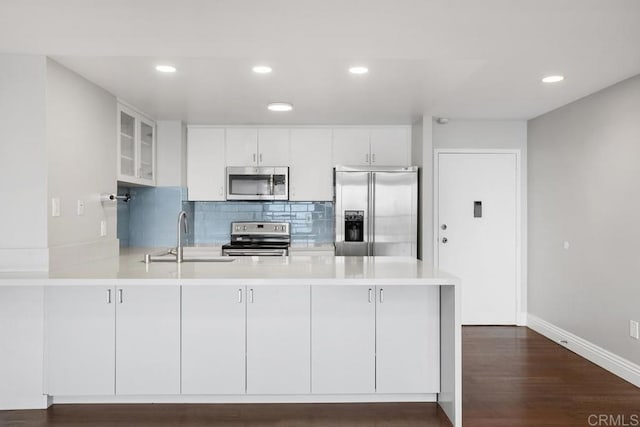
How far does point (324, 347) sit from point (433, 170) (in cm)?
285

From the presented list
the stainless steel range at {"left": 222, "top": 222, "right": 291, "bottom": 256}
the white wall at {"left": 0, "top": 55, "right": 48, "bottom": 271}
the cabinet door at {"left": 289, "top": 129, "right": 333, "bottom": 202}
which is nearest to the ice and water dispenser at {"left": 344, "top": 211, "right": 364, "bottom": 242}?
the cabinet door at {"left": 289, "top": 129, "right": 333, "bottom": 202}

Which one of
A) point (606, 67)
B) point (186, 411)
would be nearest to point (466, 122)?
point (606, 67)

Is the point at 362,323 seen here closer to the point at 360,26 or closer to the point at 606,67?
the point at 360,26

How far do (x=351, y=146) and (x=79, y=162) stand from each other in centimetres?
281

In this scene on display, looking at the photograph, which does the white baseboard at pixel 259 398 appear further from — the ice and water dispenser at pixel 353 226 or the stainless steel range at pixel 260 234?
the stainless steel range at pixel 260 234

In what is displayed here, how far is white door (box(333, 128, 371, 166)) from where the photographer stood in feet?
17.7

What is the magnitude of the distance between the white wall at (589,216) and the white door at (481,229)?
8.8 inches

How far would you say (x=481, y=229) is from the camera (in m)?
5.36

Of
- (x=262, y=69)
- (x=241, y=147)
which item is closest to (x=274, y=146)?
(x=241, y=147)

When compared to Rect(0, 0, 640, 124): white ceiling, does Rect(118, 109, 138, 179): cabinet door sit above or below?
below

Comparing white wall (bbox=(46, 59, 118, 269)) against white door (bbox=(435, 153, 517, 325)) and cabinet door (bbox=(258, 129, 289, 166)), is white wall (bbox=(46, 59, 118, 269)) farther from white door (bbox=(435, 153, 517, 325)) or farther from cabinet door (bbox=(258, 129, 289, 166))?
white door (bbox=(435, 153, 517, 325))

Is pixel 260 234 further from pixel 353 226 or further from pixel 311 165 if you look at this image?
pixel 353 226

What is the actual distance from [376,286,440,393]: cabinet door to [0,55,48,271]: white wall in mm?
2130

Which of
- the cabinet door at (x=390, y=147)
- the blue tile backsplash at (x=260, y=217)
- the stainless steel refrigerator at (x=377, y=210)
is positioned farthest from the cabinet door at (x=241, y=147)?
the cabinet door at (x=390, y=147)
